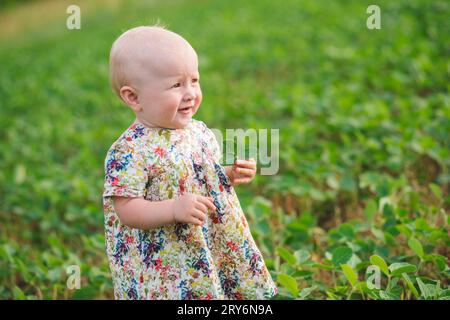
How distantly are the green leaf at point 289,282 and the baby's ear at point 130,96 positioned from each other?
760mm

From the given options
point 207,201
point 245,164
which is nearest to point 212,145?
point 245,164

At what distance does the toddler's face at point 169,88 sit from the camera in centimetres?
156

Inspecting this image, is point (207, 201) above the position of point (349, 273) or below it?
above

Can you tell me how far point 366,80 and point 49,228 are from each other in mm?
2837

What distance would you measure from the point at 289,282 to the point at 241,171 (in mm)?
474

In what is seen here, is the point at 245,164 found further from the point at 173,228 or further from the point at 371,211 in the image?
the point at 371,211

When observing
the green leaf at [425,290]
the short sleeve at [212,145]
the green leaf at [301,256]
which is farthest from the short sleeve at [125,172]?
the green leaf at [425,290]

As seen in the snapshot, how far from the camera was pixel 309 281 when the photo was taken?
2.17 m

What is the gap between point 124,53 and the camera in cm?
157

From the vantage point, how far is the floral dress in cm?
160

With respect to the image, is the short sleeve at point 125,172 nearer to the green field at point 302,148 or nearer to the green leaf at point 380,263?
the green field at point 302,148

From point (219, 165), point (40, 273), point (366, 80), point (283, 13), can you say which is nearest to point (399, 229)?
point (219, 165)

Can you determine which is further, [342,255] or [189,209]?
[342,255]
